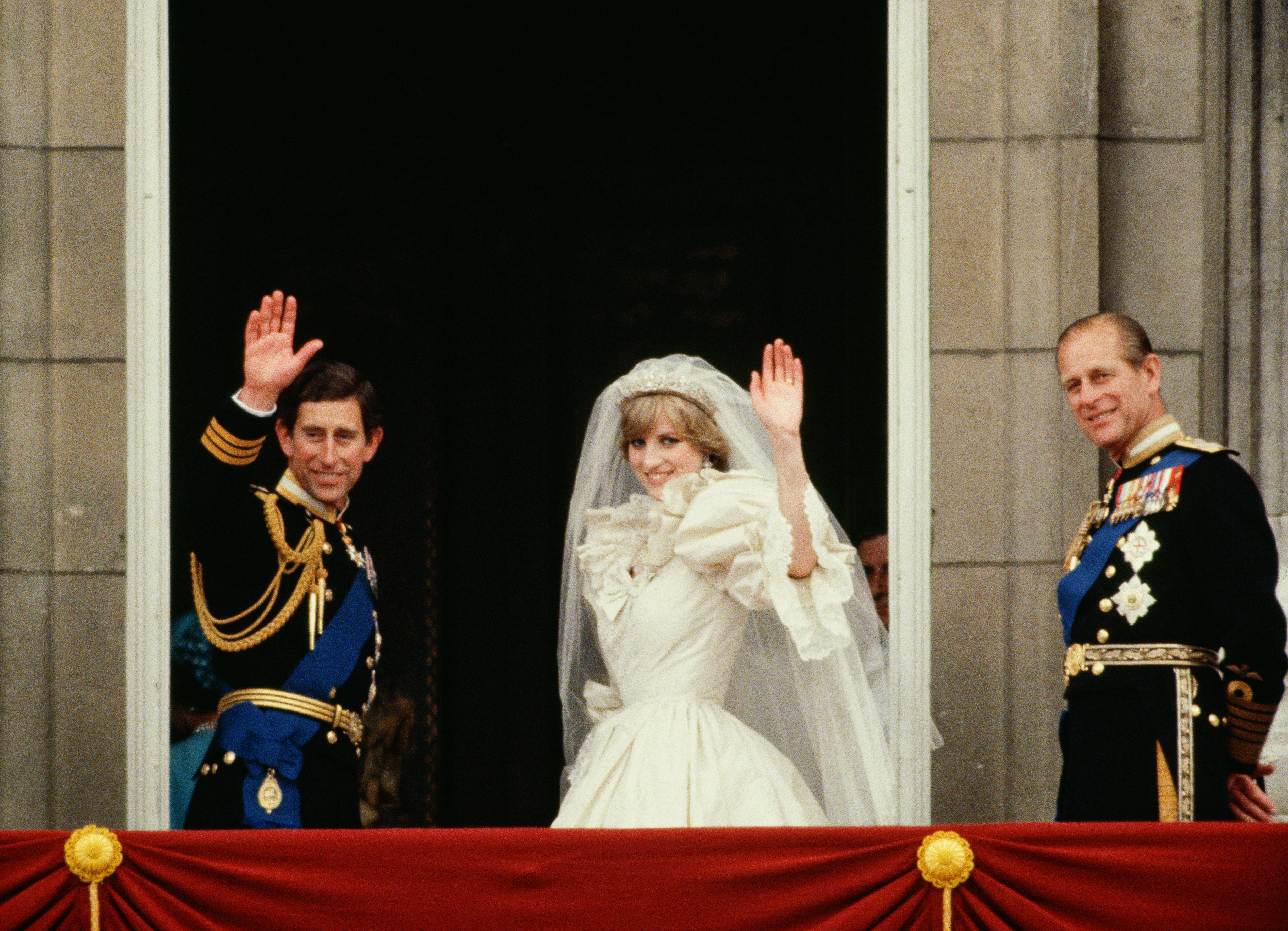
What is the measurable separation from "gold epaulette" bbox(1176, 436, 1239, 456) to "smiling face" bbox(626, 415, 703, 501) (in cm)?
132

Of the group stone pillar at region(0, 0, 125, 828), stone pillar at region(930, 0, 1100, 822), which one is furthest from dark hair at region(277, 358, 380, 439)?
stone pillar at region(930, 0, 1100, 822)

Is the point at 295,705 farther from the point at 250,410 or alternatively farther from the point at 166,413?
the point at 166,413

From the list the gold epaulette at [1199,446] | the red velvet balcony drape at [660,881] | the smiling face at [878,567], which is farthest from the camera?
the smiling face at [878,567]

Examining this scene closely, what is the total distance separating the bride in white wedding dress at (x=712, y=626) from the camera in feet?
14.6

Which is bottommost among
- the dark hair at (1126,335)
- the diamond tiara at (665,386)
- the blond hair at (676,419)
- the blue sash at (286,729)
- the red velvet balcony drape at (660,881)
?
the red velvet balcony drape at (660,881)

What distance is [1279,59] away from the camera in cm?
562

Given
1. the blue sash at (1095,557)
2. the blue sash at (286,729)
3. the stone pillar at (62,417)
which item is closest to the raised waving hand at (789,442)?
the blue sash at (1095,557)

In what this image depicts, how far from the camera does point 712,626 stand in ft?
15.4

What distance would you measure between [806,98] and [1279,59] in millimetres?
1697

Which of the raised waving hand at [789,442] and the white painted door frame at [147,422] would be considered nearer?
the raised waving hand at [789,442]

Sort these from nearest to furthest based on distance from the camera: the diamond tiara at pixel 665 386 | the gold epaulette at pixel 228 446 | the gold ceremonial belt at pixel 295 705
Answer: the gold epaulette at pixel 228 446
the gold ceremonial belt at pixel 295 705
the diamond tiara at pixel 665 386

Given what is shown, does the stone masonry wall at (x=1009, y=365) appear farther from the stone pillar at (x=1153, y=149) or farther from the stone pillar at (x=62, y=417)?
the stone pillar at (x=62, y=417)

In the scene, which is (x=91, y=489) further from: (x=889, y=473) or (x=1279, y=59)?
(x=1279, y=59)

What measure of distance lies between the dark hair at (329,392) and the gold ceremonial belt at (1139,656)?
81.4 inches
